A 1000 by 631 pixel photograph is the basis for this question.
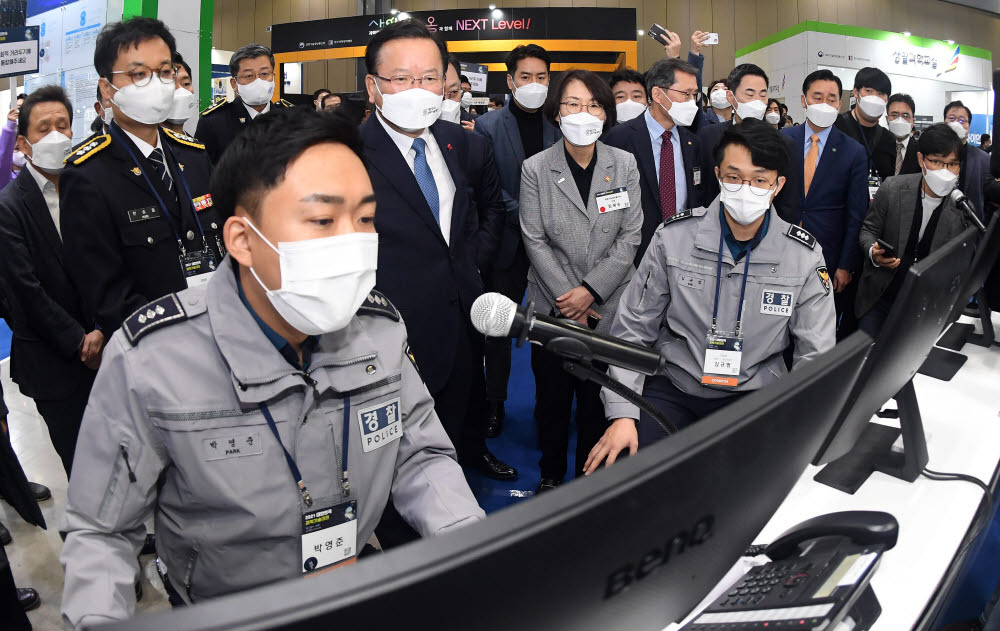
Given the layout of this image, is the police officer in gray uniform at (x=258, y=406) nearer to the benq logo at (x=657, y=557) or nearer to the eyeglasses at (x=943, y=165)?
the benq logo at (x=657, y=557)

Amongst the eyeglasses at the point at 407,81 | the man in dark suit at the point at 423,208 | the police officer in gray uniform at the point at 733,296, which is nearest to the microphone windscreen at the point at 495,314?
the police officer in gray uniform at the point at 733,296

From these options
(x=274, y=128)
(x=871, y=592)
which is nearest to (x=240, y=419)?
(x=274, y=128)

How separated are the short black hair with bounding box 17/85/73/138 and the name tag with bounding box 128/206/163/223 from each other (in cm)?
112

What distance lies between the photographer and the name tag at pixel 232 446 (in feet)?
3.62

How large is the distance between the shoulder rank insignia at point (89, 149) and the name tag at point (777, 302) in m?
2.00

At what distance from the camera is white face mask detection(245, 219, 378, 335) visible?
1141 millimetres

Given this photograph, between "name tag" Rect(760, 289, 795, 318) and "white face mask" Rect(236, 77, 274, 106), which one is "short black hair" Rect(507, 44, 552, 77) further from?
"name tag" Rect(760, 289, 795, 318)

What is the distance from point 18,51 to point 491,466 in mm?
3239

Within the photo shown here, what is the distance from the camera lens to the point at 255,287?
3.98 feet

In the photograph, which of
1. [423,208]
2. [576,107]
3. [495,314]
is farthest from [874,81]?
[495,314]

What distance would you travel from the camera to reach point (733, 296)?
6.42ft

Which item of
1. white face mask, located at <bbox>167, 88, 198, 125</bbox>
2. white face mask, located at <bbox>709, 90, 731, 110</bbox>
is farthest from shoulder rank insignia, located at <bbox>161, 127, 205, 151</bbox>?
white face mask, located at <bbox>709, 90, 731, 110</bbox>

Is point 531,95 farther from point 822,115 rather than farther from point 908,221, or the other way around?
point 908,221

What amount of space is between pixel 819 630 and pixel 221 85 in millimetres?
12570
